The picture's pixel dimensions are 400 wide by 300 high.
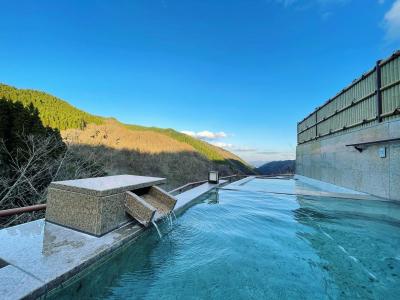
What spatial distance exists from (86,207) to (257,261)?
7.48 ft

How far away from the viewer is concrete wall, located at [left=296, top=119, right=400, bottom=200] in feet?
21.2

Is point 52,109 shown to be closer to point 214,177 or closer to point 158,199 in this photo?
point 214,177

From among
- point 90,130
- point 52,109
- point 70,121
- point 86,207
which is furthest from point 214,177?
point 52,109

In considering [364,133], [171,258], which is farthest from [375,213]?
[171,258]

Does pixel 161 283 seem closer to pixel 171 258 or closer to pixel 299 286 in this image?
pixel 171 258

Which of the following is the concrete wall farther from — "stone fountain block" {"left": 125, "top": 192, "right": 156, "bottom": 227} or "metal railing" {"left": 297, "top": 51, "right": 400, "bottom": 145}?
"stone fountain block" {"left": 125, "top": 192, "right": 156, "bottom": 227}

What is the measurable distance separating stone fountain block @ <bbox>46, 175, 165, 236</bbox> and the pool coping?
10 centimetres

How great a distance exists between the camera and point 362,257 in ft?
9.18

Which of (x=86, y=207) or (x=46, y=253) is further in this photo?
(x=86, y=207)

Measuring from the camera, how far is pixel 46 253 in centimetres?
215

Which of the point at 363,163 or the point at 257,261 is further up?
the point at 363,163

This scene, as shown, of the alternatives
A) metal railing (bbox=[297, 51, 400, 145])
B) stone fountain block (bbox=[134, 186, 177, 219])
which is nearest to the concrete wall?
metal railing (bbox=[297, 51, 400, 145])

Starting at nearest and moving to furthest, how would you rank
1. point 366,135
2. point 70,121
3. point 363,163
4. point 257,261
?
point 257,261, point 366,135, point 363,163, point 70,121

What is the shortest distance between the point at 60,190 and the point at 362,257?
163 inches
